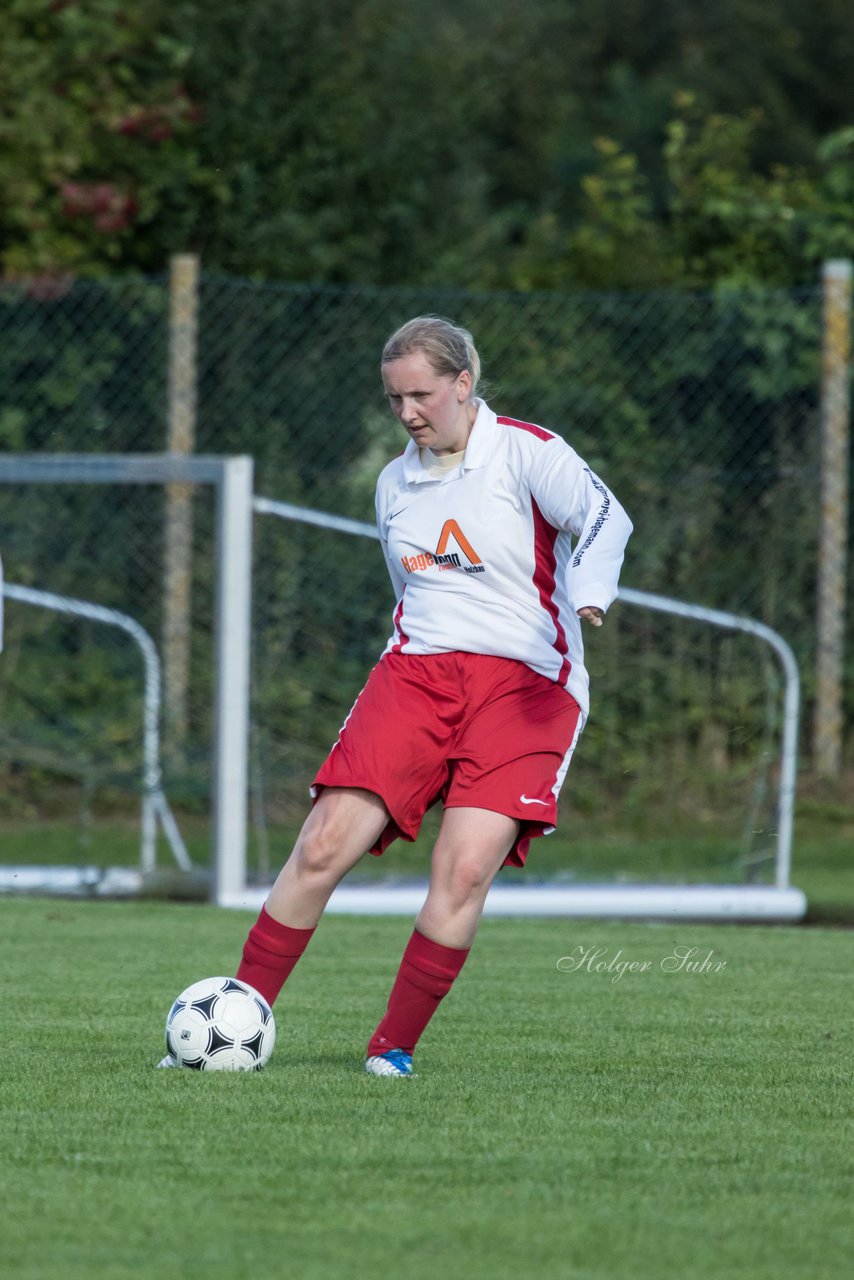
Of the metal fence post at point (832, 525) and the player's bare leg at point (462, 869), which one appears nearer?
the player's bare leg at point (462, 869)

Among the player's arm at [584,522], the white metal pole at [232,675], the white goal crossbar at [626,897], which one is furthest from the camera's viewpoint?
the white goal crossbar at [626,897]

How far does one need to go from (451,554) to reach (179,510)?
196 inches

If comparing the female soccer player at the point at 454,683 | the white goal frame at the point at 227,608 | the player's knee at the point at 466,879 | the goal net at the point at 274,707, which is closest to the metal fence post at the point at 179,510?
the goal net at the point at 274,707

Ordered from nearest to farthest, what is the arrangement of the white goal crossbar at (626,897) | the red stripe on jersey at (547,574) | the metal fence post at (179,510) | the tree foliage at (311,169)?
the red stripe on jersey at (547,574), the white goal crossbar at (626,897), the metal fence post at (179,510), the tree foliage at (311,169)

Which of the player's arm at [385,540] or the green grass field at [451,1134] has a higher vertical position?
the player's arm at [385,540]

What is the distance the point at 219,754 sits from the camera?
779cm

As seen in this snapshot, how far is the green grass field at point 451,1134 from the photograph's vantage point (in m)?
2.62

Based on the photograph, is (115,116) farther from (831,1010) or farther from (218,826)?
(831,1010)

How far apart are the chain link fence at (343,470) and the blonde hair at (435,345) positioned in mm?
4502

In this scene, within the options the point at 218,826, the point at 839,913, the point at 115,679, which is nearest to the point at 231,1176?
the point at 218,826

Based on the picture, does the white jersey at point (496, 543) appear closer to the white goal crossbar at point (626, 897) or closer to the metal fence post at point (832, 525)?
the white goal crossbar at point (626, 897)

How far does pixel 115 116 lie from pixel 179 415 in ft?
10.5

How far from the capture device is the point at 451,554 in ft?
13.7

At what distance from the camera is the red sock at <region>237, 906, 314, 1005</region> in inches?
163
